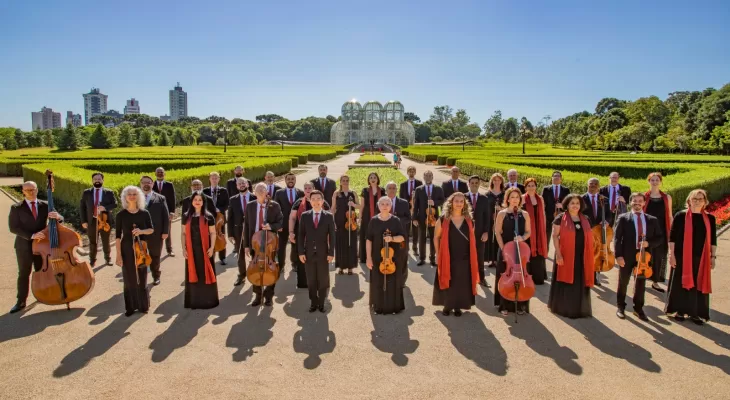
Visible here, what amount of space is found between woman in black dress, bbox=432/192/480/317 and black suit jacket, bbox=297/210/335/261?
1.45 meters

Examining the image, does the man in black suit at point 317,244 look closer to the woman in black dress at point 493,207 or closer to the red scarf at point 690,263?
the woman in black dress at point 493,207

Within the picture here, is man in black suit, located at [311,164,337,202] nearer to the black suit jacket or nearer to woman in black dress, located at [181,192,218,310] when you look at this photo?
the black suit jacket

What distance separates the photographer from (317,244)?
19.9ft

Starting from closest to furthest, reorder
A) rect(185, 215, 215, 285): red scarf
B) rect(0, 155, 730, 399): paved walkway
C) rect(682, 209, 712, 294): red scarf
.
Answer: rect(0, 155, 730, 399): paved walkway < rect(682, 209, 712, 294): red scarf < rect(185, 215, 215, 285): red scarf

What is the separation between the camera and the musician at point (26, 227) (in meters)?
5.93

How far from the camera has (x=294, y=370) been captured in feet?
14.7

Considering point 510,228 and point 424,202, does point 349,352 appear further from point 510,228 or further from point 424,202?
point 424,202

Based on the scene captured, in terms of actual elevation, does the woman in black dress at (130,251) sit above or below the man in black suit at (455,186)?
below

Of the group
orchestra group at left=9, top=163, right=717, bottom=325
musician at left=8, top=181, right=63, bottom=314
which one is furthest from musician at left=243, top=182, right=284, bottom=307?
musician at left=8, top=181, right=63, bottom=314

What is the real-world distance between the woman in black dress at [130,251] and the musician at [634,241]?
20.6 ft

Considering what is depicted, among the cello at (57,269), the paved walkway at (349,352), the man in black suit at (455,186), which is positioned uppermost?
the man in black suit at (455,186)

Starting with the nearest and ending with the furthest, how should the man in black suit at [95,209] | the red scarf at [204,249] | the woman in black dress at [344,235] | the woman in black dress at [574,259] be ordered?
the woman in black dress at [574,259] < the red scarf at [204,249] < the woman in black dress at [344,235] < the man in black suit at [95,209]

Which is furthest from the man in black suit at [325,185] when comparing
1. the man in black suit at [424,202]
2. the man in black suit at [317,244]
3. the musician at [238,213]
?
the man in black suit at [317,244]

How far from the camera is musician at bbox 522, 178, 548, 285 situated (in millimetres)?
7008
